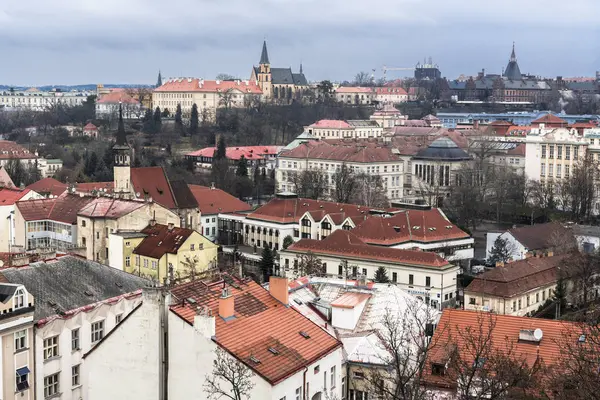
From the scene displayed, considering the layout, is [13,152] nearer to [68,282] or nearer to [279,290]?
[68,282]

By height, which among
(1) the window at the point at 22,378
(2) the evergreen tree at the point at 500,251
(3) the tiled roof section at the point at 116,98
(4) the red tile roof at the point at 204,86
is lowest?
(2) the evergreen tree at the point at 500,251

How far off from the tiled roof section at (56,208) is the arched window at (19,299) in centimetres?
2538

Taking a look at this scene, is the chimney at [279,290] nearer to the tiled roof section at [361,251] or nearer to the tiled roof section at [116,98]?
the tiled roof section at [361,251]

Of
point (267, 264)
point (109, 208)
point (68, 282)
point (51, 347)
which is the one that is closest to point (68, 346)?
point (51, 347)

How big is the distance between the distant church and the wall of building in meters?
133

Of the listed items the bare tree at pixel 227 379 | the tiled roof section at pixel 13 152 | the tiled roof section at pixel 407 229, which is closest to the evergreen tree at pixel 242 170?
the tiled roof section at pixel 13 152

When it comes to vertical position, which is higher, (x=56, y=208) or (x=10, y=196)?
(x=10, y=196)

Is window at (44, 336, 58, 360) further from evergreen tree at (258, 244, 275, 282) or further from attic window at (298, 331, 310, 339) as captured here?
evergreen tree at (258, 244, 275, 282)

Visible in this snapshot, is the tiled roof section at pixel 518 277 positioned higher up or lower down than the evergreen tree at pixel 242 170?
lower down

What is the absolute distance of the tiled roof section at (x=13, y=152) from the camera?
9143 cm

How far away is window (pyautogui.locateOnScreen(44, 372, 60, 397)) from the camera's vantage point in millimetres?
21516

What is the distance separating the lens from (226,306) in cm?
1784

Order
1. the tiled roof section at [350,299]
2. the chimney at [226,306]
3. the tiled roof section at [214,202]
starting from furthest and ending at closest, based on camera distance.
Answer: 1. the tiled roof section at [214,202]
2. the tiled roof section at [350,299]
3. the chimney at [226,306]

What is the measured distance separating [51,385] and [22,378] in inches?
47.8
